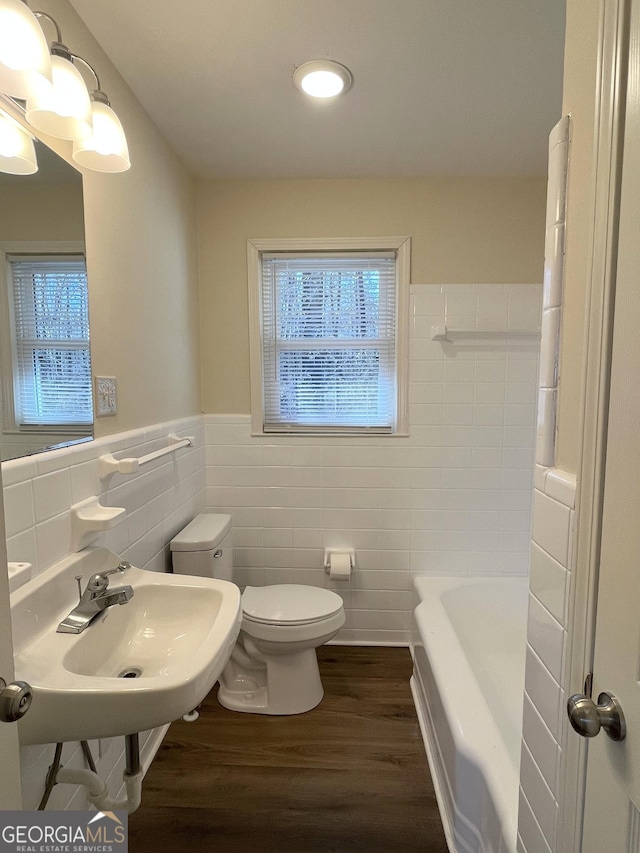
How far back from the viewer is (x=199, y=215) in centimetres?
223

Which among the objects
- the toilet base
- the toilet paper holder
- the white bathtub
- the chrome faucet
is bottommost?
the toilet base

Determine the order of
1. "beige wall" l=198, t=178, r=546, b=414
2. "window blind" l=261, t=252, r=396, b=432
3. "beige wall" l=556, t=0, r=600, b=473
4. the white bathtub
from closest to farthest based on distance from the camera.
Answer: "beige wall" l=556, t=0, r=600, b=473, the white bathtub, "beige wall" l=198, t=178, r=546, b=414, "window blind" l=261, t=252, r=396, b=432

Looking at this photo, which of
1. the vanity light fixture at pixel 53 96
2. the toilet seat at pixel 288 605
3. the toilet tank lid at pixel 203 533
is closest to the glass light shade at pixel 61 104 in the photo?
the vanity light fixture at pixel 53 96

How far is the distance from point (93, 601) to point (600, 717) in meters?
1.07

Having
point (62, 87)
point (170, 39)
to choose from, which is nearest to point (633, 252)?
point (62, 87)

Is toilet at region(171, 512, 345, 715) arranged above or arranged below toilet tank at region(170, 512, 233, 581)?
below

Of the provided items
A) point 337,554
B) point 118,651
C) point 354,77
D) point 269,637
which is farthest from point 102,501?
point 354,77

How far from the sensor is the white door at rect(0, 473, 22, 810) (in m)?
0.58

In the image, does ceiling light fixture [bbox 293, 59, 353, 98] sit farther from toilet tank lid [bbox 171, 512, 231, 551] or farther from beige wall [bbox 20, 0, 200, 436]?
toilet tank lid [bbox 171, 512, 231, 551]

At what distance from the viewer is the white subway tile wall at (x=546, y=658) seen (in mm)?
740

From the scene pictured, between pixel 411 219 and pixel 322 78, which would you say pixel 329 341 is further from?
pixel 322 78

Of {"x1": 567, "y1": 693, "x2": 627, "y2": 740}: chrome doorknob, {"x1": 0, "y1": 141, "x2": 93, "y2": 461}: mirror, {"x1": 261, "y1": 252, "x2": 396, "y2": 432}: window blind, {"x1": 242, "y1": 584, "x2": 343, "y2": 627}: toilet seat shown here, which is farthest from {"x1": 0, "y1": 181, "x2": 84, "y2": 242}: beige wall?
{"x1": 242, "y1": 584, "x2": 343, "y2": 627}: toilet seat

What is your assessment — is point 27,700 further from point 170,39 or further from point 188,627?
point 170,39

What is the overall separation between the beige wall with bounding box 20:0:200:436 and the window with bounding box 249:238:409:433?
383mm
